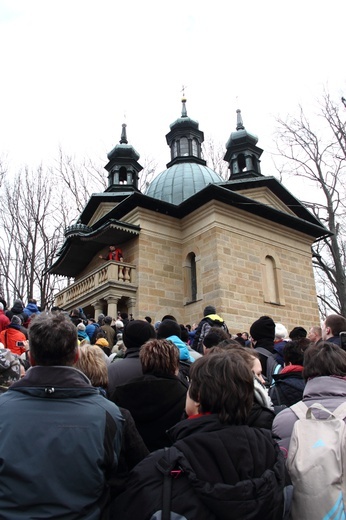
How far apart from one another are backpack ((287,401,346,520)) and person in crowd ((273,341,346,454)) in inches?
5.7

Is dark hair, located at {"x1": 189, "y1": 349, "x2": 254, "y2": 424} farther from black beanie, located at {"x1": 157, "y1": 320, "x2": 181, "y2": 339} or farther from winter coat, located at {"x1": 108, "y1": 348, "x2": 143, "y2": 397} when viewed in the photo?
black beanie, located at {"x1": 157, "y1": 320, "x2": 181, "y2": 339}

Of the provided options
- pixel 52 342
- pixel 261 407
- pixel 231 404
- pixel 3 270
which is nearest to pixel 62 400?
pixel 52 342

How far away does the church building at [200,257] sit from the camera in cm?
1720

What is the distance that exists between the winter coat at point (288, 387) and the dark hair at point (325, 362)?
2.06 ft

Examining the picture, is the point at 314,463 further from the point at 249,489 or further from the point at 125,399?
the point at 125,399

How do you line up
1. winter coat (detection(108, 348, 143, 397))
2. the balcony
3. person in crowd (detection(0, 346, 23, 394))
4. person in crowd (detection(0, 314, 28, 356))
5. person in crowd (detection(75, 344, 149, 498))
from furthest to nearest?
the balcony < person in crowd (detection(0, 314, 28, 356)) < winter coat (detection(108, 348, 143, 397)) < person in crowd (detection(0, 346, 23, 394)) < person in crowd (detection(75, 344, 149, 498))

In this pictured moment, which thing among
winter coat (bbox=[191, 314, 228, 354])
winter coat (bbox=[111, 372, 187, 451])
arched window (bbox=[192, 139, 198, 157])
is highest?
arched window (bbox=[192, 139, 198, 157])

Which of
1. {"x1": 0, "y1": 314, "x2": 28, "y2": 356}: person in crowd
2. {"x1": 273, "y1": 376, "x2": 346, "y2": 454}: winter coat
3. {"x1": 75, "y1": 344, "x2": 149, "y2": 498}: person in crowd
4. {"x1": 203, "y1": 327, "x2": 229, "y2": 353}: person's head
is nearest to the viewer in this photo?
{"x1": 75, "y1": 344, "x2": 149, "y2": 498}: person in crowd

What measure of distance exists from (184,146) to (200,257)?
1157 centimetres

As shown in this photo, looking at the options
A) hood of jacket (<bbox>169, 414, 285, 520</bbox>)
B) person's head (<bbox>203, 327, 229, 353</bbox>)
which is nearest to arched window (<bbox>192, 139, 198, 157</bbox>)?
person's head (<bbox>203, 327, 229, 353</bbox>)

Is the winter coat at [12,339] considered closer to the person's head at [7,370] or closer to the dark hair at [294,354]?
the person's head at [7,370]

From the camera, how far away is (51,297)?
24.9 metres

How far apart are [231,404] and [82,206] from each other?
25.2 metres

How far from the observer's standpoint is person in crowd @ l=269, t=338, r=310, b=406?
3.29 metres
